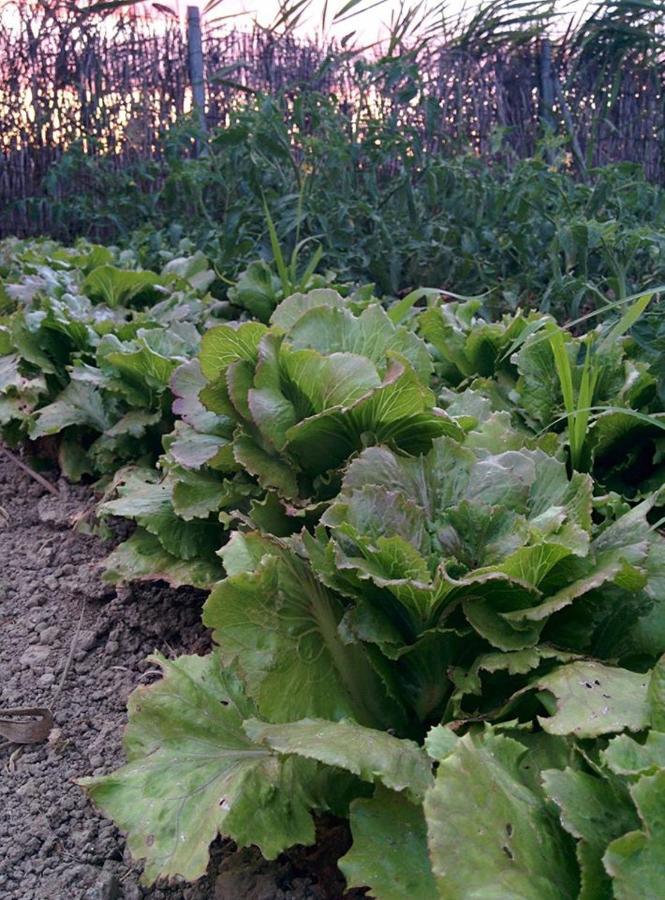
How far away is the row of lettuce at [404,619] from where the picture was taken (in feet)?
2.65

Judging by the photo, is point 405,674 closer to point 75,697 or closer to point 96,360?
point 75,697

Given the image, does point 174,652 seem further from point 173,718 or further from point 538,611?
point 538,611

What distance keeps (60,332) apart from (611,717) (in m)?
1.99

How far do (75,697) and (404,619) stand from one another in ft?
2.34

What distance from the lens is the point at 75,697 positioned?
4.96ft

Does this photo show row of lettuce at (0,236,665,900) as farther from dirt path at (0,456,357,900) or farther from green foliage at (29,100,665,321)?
green foliage at (29,100,665,321)

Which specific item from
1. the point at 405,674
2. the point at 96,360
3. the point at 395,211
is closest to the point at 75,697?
the point at 405,674

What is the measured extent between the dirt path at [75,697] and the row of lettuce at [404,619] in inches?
4.4

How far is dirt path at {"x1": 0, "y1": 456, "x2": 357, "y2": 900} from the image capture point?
1.11m

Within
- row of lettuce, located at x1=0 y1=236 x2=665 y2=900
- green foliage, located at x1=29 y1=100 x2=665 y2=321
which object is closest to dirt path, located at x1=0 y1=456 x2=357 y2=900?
row of lettuce, located at x1=0 y1=236 x2=665 y2=900

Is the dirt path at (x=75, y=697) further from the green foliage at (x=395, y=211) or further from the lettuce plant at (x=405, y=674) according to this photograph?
the green foliage at (x=395, y=211)

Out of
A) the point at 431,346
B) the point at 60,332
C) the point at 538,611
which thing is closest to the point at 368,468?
the point at 538,611

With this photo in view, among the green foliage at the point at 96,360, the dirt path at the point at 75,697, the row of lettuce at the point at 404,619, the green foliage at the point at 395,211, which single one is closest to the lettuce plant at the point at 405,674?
the row of lettuce at the point at 404,619

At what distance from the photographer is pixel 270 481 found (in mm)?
1415
